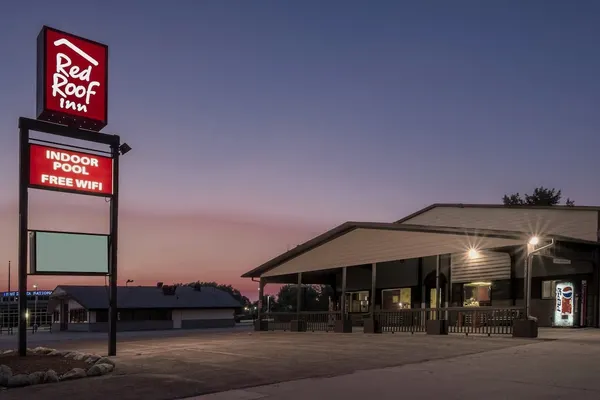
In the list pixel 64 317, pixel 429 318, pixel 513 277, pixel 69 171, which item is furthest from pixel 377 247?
pixel 64 317

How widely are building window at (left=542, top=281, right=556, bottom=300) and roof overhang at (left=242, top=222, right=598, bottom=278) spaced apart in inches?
132

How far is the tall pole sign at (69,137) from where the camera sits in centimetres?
1525

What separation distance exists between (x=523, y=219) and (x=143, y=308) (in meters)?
35.4

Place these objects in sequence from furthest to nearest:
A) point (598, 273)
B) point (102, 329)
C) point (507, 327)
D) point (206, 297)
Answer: point (206, 297) → point (102, 329) → point (598, 273) → point (507, 327)

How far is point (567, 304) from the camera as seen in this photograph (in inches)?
951

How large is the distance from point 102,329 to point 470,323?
33639 millimetres

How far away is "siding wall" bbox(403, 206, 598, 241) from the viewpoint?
24.7 meters

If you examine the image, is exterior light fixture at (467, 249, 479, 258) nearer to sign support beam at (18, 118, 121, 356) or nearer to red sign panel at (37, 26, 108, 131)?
sign support beam at (18, 118, 121, 356)

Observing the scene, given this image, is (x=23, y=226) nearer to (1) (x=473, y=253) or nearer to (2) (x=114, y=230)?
(2) (x=114, y=230)

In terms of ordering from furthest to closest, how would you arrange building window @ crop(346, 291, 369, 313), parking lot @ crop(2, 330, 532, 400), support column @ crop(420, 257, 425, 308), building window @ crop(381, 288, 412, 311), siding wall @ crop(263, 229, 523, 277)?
building window @ crop(346, 291, 369, 313), building window @ crop(381, 288, 412, 311), support column @ crop(420, 257, 425, 308), siding wall @ crop(263, 229, 523, 277), parking lot @ crop(2, 330, 532, 400)

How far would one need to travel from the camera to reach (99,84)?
54.8 ft

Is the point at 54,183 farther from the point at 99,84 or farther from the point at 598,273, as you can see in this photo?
the point at 598,273

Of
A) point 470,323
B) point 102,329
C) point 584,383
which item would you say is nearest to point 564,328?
point 470,323

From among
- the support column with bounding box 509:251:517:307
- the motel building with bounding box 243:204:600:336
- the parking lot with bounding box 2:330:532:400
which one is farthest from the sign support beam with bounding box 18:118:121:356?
the support column with bounding box 509:251:517:307
